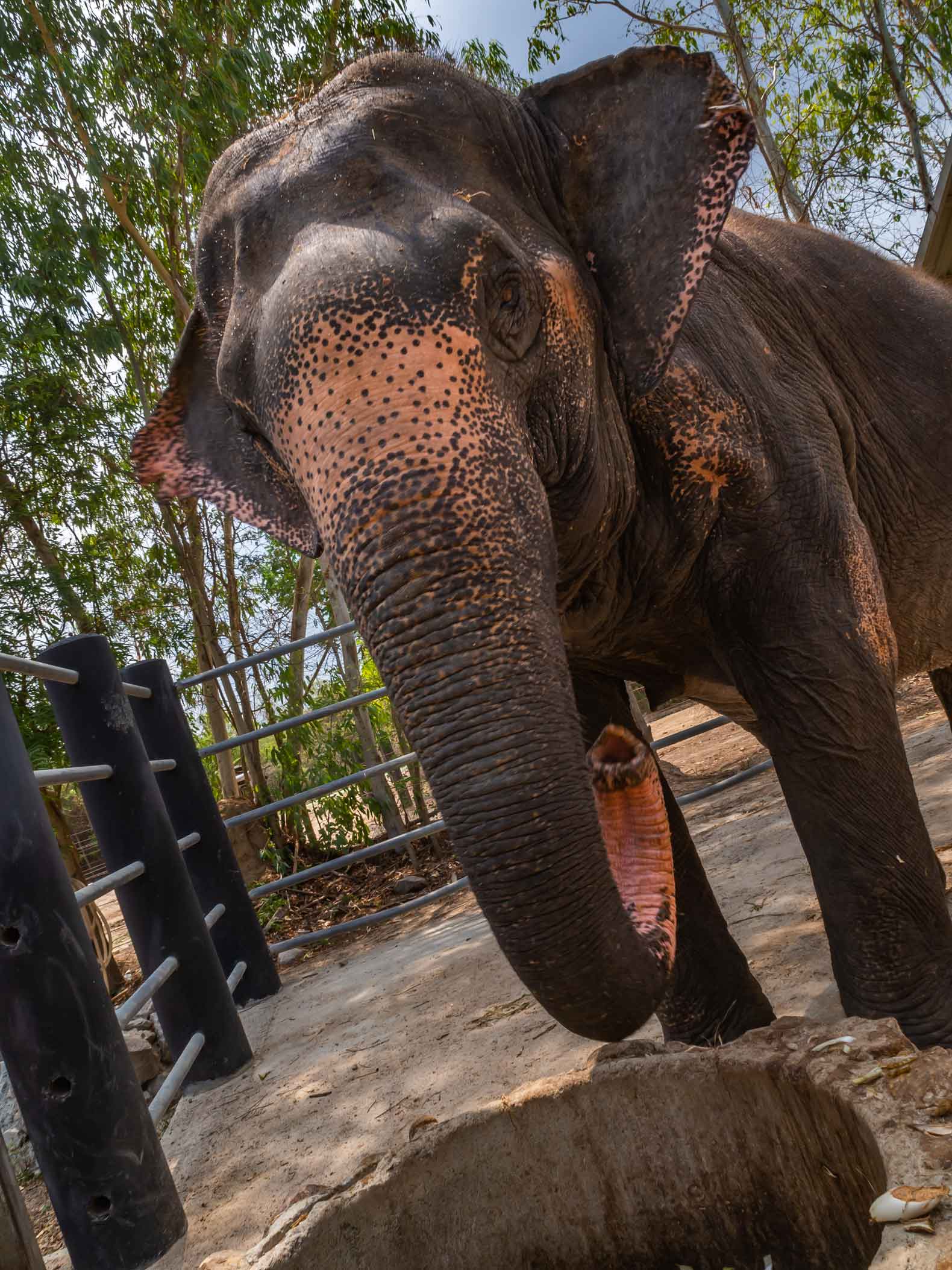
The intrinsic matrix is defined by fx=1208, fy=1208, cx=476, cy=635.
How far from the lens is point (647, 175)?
2.67 metres

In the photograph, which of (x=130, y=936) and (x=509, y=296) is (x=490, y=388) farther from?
(x=130, y=936)

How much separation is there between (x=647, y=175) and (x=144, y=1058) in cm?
367

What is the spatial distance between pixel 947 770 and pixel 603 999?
4272 millimetres

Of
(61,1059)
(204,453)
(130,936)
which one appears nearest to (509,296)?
(204,453)

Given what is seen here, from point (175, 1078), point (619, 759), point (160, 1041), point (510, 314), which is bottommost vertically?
point (160, 1041)

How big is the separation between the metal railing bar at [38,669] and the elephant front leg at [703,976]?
1.65m

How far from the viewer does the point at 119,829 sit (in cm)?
411

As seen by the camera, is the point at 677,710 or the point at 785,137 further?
the point at 785,137

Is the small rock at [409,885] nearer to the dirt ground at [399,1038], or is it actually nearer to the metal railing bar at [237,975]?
the dirt ground at [399,1038]

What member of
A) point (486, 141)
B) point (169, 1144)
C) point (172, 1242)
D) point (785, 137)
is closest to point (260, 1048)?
point (169, 1144)

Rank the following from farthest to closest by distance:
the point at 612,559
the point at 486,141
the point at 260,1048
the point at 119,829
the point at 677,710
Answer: the point at 677,710
the point at 260,1048
the point at 119,829
the point at 612,559
the point at 486,141

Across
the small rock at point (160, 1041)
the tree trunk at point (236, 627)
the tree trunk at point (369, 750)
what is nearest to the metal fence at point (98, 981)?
the small rock at point (160, 1041)

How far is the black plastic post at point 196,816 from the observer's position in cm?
524

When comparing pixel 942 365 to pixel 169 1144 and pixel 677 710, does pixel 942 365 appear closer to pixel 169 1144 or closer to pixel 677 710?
pixel 169 1144
